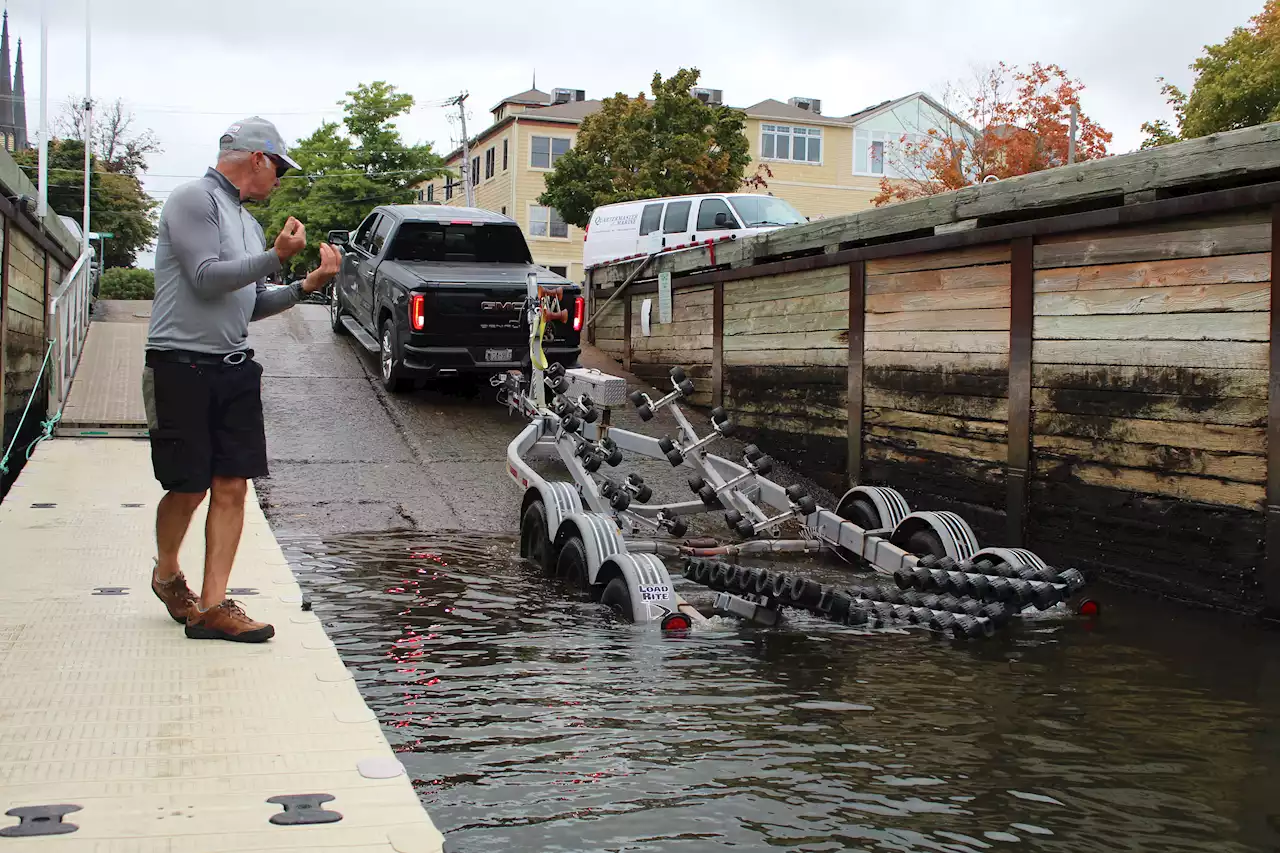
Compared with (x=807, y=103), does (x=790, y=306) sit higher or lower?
lower

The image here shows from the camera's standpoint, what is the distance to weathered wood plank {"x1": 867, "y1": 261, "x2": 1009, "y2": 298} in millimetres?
9344

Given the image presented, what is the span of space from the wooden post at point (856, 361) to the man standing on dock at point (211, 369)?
7.00m

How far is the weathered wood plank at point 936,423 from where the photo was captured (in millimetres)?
9289

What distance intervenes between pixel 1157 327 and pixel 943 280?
2.48m

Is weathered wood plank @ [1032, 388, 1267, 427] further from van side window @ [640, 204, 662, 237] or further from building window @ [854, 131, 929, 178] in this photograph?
building window @ [854, 131, 929, 178]

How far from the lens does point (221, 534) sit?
495cm

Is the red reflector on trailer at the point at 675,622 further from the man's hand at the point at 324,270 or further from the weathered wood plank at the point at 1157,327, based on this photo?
the weathered wood plank at the point at 1157,327

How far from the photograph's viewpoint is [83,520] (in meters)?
7.69

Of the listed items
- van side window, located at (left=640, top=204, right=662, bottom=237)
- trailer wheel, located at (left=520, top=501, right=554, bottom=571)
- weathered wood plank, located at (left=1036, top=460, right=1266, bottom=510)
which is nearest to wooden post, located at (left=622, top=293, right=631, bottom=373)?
van side window, located at (left=640, top=204, right=662, bottom=237)

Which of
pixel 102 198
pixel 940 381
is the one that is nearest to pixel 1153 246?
pixel 940 381

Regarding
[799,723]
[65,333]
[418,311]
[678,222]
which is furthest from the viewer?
[678,222]

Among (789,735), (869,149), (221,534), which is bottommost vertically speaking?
(789,735)

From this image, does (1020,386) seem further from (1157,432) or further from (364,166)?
(364,166)

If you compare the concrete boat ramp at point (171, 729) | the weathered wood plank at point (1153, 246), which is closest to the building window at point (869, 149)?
the weathered wood plank at point (1153, 246)
